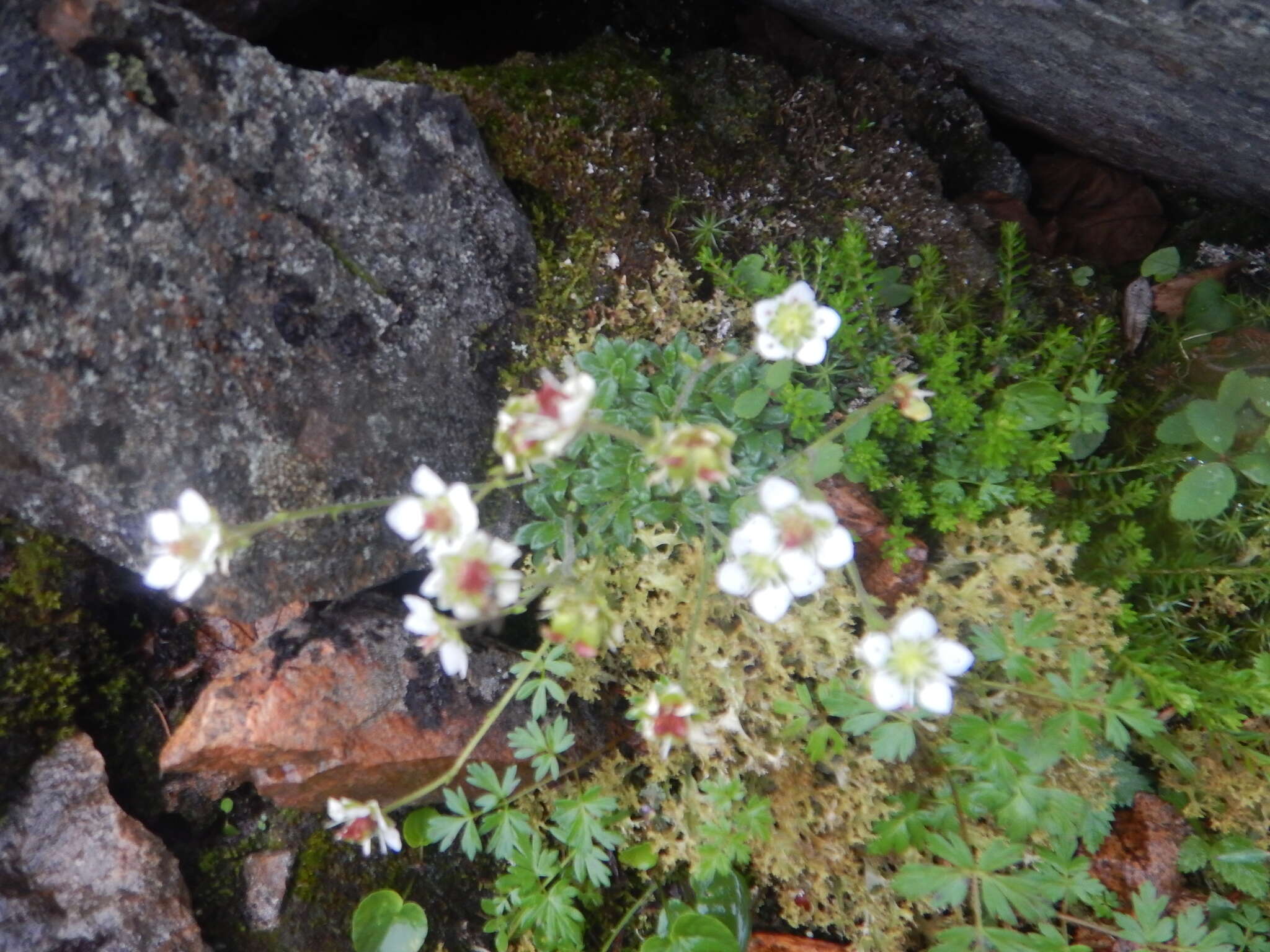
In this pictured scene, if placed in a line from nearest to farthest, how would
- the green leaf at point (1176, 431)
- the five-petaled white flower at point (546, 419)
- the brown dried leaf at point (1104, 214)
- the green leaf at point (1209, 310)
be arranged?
the five-petaled white flower at point (546, 419)
the green leaf at point (1176, 431)
the green leaf at point (1209, 310)
the brown dried leaf at point (1104, 214)

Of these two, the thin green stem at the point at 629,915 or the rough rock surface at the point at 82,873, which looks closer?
the rough rock surface at the point at 82,873

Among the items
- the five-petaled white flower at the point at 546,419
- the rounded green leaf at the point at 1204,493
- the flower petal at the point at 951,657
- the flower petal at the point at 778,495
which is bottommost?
the rounded green leaf at the point at 1204,493

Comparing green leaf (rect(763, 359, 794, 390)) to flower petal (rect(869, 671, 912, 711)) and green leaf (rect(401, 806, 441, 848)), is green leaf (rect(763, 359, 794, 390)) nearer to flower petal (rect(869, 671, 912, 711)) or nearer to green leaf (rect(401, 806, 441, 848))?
flower petal (rect(869, 671, 912, 711))

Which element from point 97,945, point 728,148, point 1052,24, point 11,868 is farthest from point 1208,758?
point 11,868

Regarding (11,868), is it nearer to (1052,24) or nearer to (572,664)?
(572,664)

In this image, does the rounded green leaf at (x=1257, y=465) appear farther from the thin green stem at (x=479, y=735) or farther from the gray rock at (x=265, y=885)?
the gray rock at (x=265, y=885)

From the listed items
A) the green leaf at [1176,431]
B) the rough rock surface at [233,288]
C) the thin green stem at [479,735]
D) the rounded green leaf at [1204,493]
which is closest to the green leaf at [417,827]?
the thin green stem at [479,735]

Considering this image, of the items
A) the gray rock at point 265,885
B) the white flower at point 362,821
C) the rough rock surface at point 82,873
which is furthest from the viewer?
the gray rock at point 265,885

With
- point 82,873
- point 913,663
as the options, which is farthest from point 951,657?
point 82,873
